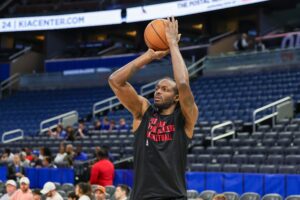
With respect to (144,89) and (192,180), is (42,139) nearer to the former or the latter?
(144,89)

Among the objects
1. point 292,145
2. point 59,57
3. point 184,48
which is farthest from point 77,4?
point 292,145

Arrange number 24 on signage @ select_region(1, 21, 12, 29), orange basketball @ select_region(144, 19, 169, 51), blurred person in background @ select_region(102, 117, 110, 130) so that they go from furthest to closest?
number 24 on signage @ select_region(1, 21, 12, 29) → blurred person in background @ select_region(102, 117, 110, 130) → orange basketball @ select_region(144, 19, 169, 51)

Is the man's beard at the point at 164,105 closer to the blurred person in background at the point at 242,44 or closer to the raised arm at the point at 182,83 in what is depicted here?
the raised arm at the point at 182,83

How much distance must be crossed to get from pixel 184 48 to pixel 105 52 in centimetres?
445

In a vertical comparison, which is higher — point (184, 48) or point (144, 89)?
point (184, 48)

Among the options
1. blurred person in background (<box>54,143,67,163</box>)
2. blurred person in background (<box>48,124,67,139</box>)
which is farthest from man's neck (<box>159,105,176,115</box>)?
blurred person in background (<box>48,124,67,139</box>)

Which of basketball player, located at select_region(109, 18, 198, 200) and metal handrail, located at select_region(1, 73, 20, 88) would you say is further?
metal handrail, located at select_region(1, 73, 20, 88)

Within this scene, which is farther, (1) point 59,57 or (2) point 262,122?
(1) point 59,57

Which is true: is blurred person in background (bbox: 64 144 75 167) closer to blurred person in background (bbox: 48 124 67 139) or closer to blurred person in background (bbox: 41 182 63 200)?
blurred person in background (bbox: 48 124 67 139)

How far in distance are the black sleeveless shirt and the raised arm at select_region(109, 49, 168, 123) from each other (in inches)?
4.8

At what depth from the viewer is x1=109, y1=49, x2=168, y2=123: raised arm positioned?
13.1 feet

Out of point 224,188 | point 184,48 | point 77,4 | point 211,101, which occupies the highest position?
point 77,4

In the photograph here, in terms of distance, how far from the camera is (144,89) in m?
24.4

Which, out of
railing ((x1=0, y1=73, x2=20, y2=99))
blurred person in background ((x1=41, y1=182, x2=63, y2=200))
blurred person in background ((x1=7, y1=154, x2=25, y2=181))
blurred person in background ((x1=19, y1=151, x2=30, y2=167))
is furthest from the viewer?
railing ((x1=0, y1=73, x2=20, y2=99))
